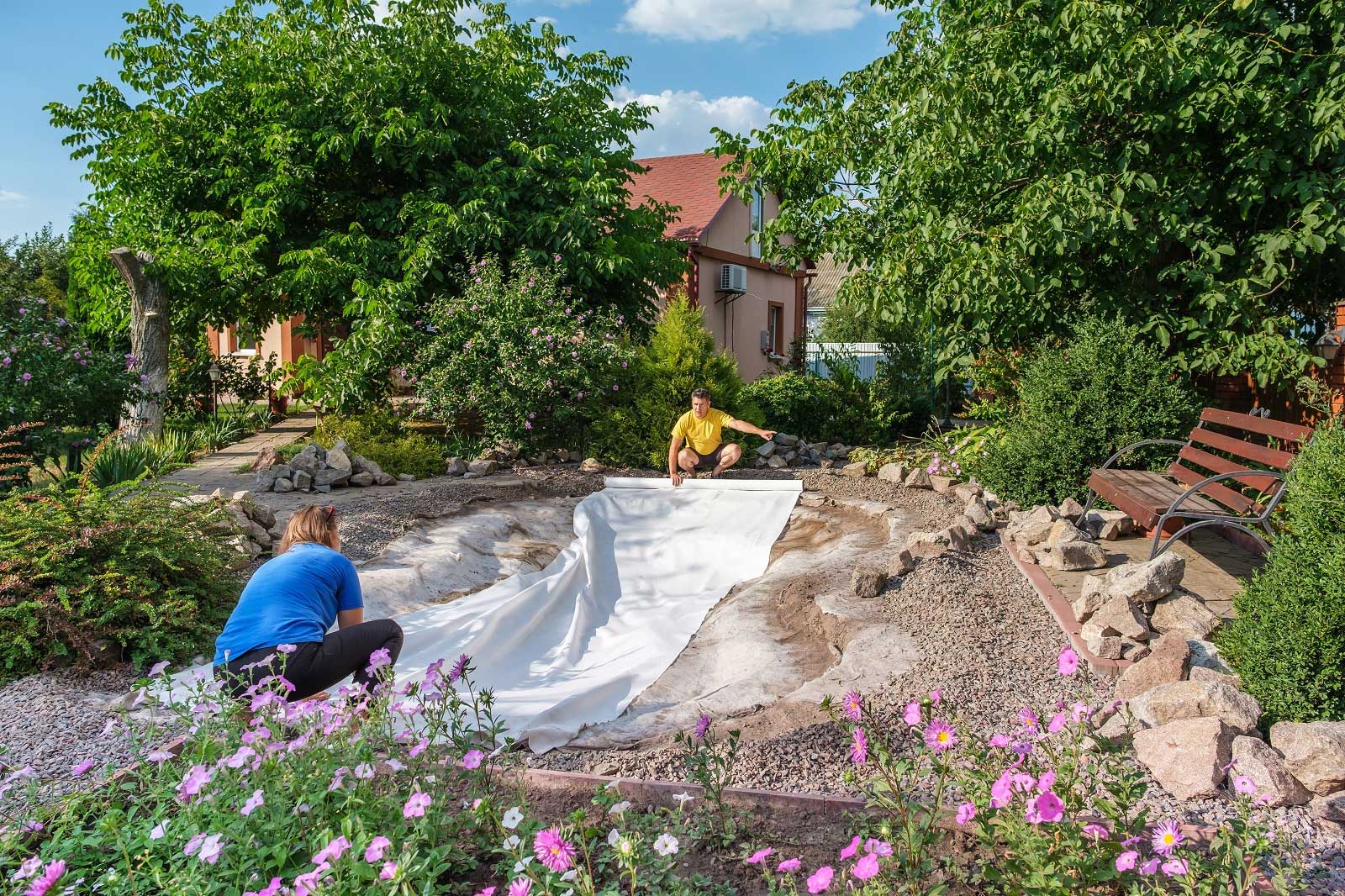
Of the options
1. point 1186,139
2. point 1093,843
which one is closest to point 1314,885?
point 1093,843

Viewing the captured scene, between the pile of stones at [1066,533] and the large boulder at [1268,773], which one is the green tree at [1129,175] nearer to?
the pile of stones at [1066,533]

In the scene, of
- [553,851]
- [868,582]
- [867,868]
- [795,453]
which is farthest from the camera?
[795,453]

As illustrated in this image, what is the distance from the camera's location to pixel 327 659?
12.2 feet

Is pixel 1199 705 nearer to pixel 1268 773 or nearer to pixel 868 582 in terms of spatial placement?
pixel 1268 773

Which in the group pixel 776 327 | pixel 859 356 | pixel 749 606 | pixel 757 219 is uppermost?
pixel 757 219

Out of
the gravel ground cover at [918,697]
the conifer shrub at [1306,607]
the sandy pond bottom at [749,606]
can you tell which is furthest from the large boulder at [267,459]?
the conifer shrub at [1306,607]

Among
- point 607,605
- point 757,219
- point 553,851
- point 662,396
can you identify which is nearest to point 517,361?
point 662,396

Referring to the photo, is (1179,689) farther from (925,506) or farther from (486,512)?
(486,512)

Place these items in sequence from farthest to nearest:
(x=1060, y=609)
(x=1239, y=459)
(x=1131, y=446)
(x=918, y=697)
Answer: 1. (x=1239, y=459)
2. (x=1131, y=446)
3. (x=1060, y=609)
4. (x=918, y=697)

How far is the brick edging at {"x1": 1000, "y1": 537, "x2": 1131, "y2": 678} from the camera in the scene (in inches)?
152

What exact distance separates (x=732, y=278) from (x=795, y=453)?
8.10 metres

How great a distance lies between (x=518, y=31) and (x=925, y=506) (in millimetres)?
8963

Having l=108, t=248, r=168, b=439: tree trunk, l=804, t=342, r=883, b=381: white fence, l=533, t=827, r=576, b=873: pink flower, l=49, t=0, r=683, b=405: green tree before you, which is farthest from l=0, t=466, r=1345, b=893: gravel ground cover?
l=804, t=342, r=883, b=381: white fence

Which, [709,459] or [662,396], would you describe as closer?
[709,459]
